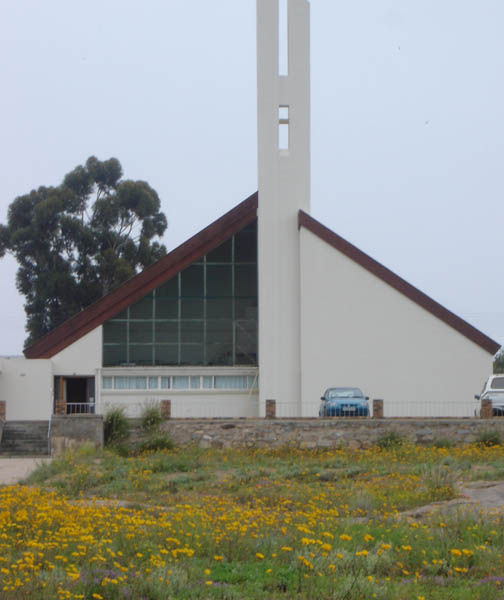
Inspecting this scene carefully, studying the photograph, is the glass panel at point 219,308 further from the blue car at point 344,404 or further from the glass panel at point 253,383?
the blue car at point 344,404

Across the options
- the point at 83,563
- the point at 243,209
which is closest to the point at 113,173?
the point at 243,209

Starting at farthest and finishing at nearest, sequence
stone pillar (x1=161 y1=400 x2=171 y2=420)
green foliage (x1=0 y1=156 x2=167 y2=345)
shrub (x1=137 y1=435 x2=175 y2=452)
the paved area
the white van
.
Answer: green foliage (x1=0 y1=156 x2=167 y2=345), the white van, stone pillar (x1=161 y1=400 x2=171 y2=420), shrub (x1=137 y1=435 x2=175 y2=452), the paved area

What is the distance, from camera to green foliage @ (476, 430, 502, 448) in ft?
82.4

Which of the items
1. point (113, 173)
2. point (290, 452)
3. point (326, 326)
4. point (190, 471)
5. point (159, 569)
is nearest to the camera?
point (159, 569)

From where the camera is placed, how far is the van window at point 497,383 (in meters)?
29.9

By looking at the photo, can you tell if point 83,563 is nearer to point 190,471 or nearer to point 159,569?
point 159,569

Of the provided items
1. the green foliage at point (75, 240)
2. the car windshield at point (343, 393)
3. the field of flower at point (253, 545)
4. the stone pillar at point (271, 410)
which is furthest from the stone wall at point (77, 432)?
the green foliage at point (75, 240)

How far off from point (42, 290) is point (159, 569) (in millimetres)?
50851

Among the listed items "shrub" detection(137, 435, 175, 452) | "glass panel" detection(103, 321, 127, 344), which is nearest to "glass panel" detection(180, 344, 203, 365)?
"glass panel" detection(103, 321, 127, 344)

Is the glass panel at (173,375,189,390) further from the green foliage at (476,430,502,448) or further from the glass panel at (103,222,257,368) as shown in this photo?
the green foliage at (476,430,502,448)

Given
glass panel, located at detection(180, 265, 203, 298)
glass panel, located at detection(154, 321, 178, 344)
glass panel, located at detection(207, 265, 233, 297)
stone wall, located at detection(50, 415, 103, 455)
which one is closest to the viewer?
stone wall, located at detection(50, 415, 103, 455)

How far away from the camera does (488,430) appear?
25.8m

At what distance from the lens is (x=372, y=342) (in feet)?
111

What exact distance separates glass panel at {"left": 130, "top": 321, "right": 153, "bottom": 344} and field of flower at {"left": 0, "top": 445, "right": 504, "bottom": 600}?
1880cm
